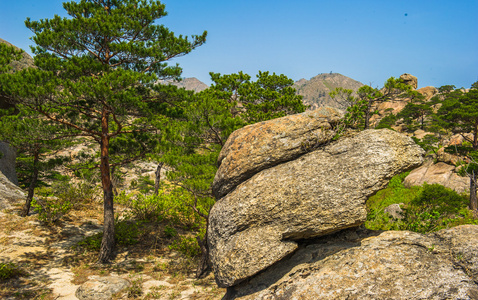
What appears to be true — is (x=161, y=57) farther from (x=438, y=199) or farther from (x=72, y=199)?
(x=438, y=199)

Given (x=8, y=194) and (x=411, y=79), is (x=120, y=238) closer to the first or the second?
(x=8, y=194)

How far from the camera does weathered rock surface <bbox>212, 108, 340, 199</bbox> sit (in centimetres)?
652

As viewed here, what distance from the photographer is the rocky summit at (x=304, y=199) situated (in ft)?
17.7

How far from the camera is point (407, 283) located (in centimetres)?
461

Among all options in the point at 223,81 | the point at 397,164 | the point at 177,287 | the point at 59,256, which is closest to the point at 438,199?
the point at 397,164

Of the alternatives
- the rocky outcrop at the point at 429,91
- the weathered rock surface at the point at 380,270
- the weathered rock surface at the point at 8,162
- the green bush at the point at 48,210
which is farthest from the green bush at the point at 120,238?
the rocky outcrop at the point at 429,91

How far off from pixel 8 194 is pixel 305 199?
18.0 m

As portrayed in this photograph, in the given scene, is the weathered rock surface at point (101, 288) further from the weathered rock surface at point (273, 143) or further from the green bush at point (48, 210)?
the green bush at point (48, 210)

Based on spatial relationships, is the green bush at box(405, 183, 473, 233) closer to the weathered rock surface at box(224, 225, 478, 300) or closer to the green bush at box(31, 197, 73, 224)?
the weathered rock surface at box(224, 225, 478, 300)

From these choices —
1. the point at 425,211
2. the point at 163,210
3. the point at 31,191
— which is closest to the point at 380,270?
the point at 425,211

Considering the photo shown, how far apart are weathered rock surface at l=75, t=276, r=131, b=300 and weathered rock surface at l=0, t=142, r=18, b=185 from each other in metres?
12.5

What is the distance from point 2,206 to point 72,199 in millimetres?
3314

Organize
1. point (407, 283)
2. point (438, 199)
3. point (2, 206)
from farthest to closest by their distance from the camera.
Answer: point (2, 206), point (438, 199), point (407, 283)

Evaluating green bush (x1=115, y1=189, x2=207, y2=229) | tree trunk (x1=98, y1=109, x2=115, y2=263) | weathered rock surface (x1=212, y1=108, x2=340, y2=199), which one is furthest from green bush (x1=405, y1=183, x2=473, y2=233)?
tree trunk (x1=98, y1=109, x2=115, y2=263)
